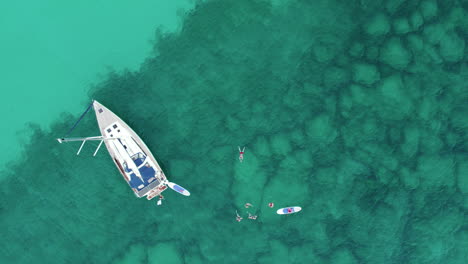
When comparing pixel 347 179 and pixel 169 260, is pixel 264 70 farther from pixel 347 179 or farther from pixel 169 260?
pixel 169 260

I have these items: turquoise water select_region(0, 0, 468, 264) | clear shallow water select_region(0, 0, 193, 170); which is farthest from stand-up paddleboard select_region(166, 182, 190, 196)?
clear shallow water select_region(0, 0, 193, 170)

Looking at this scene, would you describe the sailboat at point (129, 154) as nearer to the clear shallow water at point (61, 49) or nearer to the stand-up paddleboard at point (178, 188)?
the stand-up paddleboard at point (178, 188)

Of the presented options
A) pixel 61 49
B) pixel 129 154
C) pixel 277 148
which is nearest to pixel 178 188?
pixel 129 154

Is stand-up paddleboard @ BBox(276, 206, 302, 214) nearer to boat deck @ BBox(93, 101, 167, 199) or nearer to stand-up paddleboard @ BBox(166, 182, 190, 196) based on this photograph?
stand-up paddleboard @ BBox(166, 182, 190, 196)

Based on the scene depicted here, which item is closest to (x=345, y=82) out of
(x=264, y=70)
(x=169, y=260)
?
(x=264, y=70)

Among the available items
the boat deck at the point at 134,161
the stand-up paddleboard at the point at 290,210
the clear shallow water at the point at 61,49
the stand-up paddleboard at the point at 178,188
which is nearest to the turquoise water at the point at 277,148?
the stand-up paddleboard at the point at 290,210

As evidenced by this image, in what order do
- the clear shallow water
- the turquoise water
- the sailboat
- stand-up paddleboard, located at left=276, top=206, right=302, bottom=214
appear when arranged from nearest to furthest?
Result: 1. the sailboat
2. the turquoise water
3. stand-up paddleboard, located at left=276, top=206, right=302, bottom=214
4. the clear shallow water

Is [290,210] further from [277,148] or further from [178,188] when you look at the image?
[178,188]
